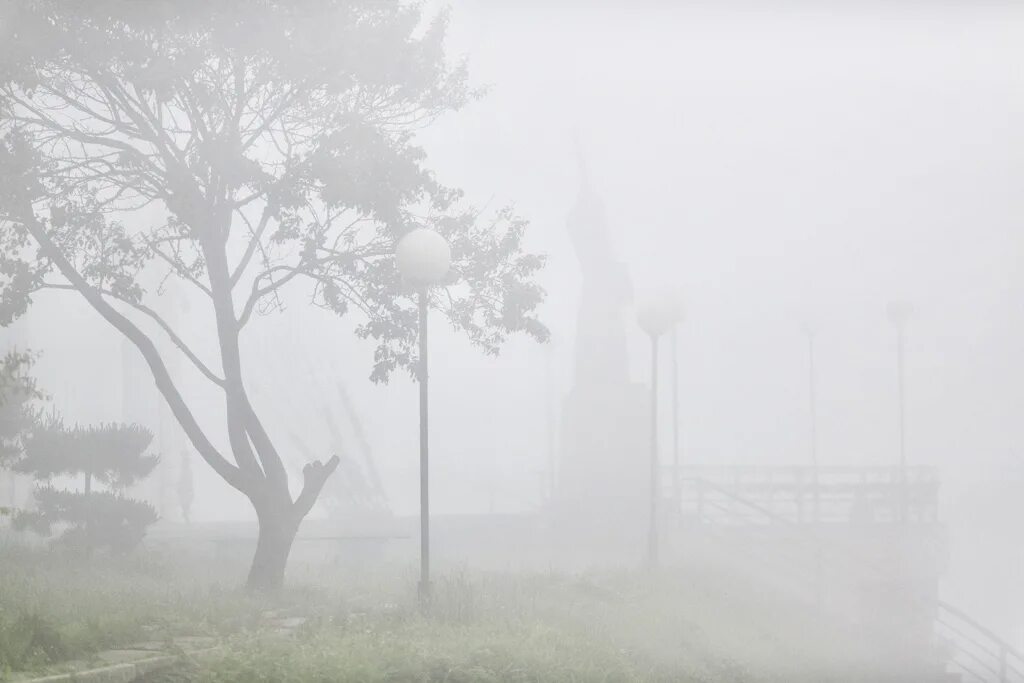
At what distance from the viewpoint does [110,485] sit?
51.2 feet

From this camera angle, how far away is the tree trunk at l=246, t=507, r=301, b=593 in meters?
12.6

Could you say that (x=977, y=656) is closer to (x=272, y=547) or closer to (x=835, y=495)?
(x=835, y=495)

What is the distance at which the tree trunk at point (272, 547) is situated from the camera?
1257cm

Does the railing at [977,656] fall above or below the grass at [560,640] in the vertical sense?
below

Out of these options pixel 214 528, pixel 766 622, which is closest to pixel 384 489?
pixel 214 528

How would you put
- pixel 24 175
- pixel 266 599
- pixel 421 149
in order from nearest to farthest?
1. pixel 266 599
2. pixel 24 175
3. pixel 421 149

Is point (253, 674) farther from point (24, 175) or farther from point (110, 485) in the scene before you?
point (110, 485)

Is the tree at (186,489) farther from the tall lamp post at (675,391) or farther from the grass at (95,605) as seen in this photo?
the tall lamp post at (675,391)

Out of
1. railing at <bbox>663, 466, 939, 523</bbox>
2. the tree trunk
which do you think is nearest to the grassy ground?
the tree trunk

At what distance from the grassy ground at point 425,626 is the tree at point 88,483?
53cm

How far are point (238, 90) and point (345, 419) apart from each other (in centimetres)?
859

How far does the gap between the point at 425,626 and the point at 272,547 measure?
3.26 metres

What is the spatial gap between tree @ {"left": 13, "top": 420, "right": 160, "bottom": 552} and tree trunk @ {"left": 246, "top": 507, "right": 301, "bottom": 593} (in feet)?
10.6

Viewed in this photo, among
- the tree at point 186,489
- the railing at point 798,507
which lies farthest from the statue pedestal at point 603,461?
the tree at point 186,489
